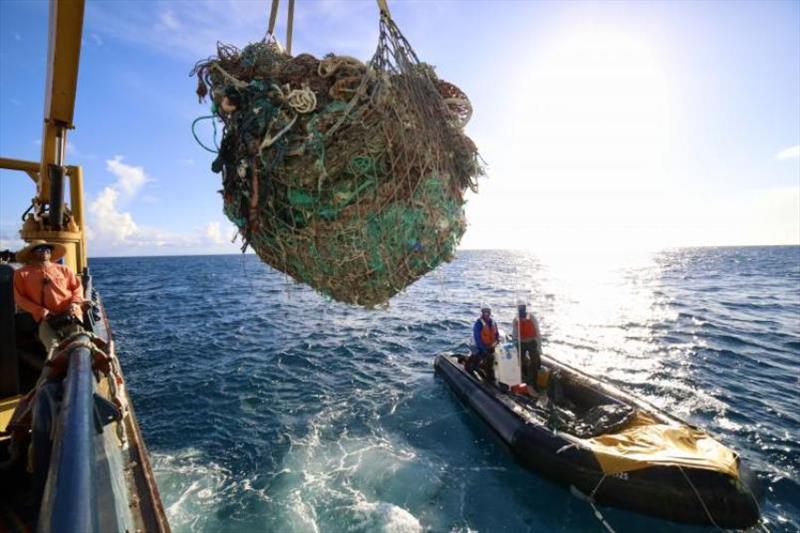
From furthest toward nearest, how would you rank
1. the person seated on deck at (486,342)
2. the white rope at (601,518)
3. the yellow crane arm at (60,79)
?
the person seated on deck at (486,342) < the white rope at (601,518) < the yellow crane arm at (60,79)

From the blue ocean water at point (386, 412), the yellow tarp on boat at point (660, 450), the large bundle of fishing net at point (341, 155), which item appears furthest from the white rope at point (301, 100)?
the yellow tarp on boat at point (660, 450)

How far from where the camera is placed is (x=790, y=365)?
14.9 m

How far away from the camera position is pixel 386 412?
11.9 meters

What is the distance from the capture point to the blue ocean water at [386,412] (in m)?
7.91

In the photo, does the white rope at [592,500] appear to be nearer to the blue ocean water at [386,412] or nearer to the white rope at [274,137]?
the blue ocean water at [386,412]

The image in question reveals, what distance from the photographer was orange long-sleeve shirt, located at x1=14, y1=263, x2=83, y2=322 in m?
5.17

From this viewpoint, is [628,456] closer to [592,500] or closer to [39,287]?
[592,500]

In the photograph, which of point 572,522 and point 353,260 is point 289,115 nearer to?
point 353,260

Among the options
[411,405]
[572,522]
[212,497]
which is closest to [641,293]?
[411,405]

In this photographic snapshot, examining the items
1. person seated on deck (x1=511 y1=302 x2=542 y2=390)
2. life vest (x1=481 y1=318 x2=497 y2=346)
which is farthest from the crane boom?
person seated on deck (x1=511 y1=302 x2=542 y2=390)

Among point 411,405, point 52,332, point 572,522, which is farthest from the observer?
point 411,405

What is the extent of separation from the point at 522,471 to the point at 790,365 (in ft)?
40.6

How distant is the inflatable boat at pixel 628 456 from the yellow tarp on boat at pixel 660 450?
0.02 meters

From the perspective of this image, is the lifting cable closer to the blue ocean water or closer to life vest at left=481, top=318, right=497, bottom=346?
the blue ocean water
